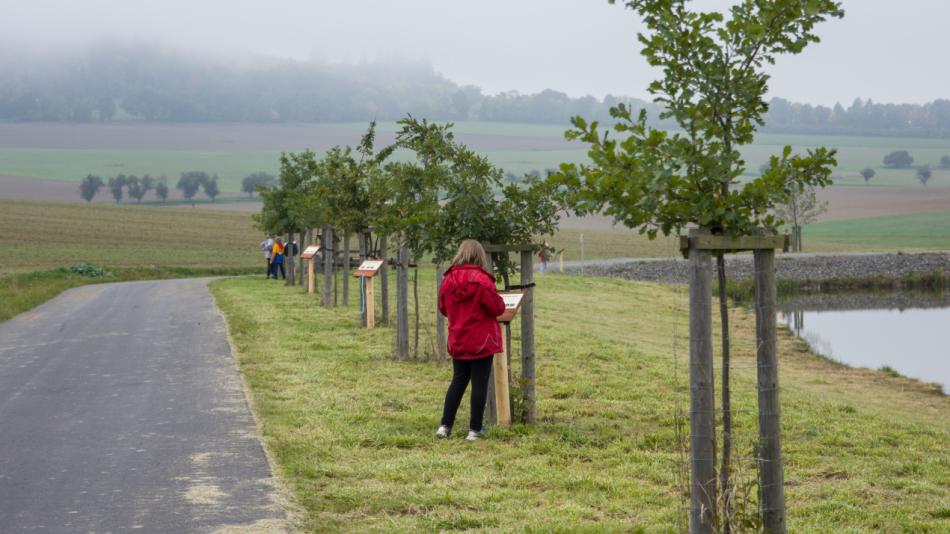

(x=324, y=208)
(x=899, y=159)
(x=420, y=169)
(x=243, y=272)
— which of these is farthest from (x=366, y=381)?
(x=899, y=159)

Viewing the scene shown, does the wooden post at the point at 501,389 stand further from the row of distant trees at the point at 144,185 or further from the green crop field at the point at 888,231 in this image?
the row of distant trees at the point at 144,185

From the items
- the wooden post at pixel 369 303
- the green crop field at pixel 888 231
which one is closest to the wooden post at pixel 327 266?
the wooden post at pixel 369 303

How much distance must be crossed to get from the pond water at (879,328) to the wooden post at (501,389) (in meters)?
15.9

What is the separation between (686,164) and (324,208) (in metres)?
23.1

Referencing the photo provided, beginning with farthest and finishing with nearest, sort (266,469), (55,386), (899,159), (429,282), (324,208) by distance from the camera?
(899,159), (429,282), (324,208), (55,386), (266,469)

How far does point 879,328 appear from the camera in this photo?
39.8 meters

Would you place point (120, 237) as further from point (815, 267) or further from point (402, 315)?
point (402, 315)

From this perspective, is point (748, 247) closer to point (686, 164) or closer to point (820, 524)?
point (686, 164)

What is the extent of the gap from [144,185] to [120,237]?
9641cm

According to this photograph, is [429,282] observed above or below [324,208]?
below

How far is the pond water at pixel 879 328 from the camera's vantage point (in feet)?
99.1

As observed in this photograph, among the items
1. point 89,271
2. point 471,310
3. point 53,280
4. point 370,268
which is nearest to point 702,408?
point 471,310

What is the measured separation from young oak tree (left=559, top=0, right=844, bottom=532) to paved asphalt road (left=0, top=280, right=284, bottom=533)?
3119 millimetres

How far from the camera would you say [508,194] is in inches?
480
